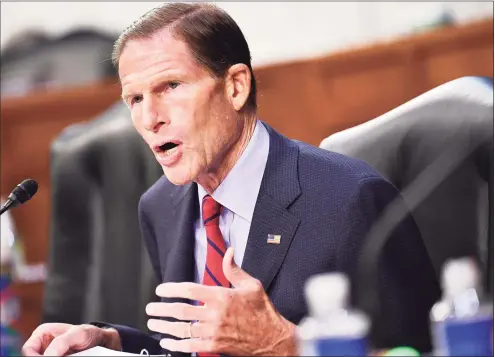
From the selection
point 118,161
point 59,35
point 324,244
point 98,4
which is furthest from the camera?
point 59,35

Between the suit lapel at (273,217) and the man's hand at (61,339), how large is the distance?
24cm

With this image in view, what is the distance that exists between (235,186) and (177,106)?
15cm

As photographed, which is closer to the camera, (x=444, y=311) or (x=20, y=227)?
(x=444, y=311)

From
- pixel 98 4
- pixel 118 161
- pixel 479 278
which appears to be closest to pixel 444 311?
pixel 479 278

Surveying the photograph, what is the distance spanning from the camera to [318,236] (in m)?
1.17

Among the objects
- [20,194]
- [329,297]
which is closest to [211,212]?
[20,194]

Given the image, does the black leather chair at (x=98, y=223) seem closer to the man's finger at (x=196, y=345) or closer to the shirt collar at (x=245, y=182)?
the shirt collar at (x=245, y=182)

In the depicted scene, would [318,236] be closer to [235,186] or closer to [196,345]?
[235,186]

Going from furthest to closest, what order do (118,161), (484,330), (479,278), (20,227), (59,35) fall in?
(59,35), (20,227), (118,161), (479,278), (484,330)

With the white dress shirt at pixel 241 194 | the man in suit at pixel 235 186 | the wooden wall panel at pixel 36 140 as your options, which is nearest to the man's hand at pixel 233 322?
the man in suit at pixel 235 186

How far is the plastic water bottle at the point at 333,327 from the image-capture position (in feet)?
2.63

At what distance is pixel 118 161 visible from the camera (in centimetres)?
172

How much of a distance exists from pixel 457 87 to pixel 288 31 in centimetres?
101

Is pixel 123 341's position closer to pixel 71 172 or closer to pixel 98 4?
pixel 71 172
